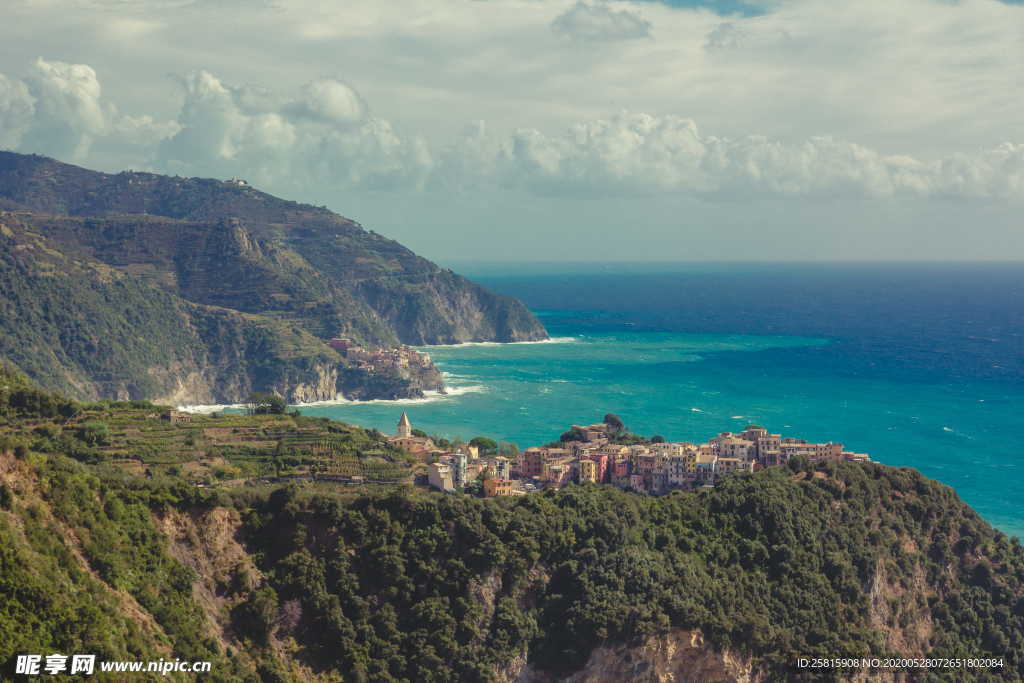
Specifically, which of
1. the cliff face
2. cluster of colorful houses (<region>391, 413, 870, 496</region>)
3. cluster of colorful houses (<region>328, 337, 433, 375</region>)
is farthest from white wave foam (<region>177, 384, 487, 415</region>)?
the cliff face

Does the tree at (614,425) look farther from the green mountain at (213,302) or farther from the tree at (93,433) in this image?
the green mountain at (213,302)

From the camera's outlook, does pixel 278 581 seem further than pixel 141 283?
No

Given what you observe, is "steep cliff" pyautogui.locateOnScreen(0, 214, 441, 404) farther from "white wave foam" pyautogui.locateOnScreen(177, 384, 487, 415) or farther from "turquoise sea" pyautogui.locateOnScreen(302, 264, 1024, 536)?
"turquoise sea" pyautogui.locateOnScreen(302, 264, 1024, 536)

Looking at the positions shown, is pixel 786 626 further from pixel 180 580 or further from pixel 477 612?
pixel 180 580

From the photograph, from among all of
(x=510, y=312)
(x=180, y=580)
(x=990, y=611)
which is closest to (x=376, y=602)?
(x=180, y=580)

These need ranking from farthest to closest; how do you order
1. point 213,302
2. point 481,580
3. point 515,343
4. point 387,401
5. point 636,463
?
point 515,343 < point 213,302 < point 387,401 < point 636,463 < point 481,580

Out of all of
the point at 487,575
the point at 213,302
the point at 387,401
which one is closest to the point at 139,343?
the point at 213,302

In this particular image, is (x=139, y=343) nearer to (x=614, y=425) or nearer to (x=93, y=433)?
(x=614, y=425)
